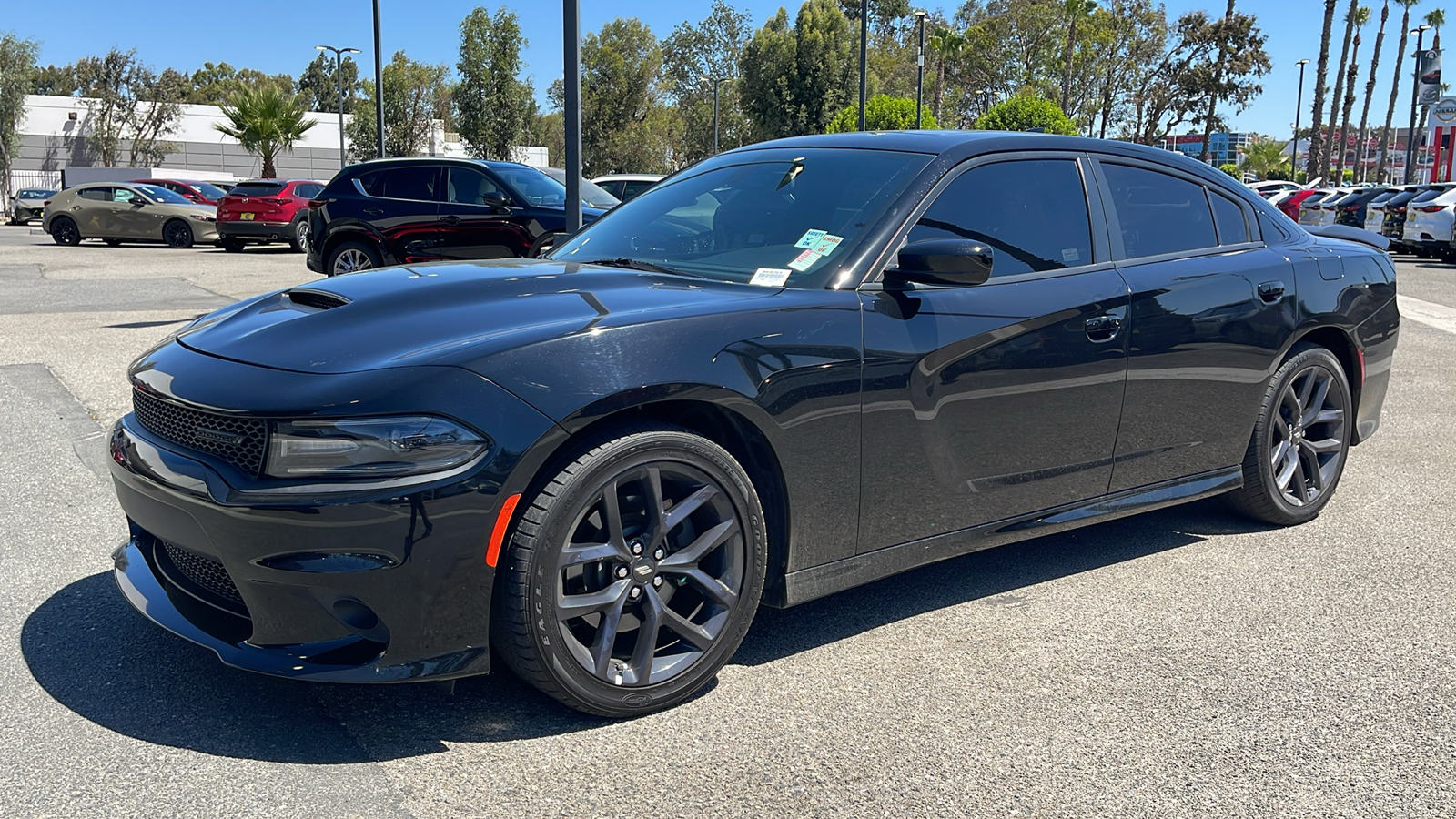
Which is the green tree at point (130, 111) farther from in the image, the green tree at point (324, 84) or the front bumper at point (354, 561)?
the front bumper at point (354, 561)

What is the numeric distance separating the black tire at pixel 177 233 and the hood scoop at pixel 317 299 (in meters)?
25.4

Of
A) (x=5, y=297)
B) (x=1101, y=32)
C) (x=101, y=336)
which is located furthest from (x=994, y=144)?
(x=1101, y=32)

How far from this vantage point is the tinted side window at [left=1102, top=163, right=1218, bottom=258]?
14.3ft

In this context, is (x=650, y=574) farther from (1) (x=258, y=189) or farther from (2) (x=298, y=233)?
(1) (x=258, y=189)

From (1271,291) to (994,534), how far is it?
1.75m

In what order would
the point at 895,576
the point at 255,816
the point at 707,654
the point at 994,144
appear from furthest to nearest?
the point at 895,576, the point at 994,144, the point at 707,654, the point at 255,816

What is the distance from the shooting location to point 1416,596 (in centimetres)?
417

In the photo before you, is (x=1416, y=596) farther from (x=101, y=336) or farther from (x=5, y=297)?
(x=5, y=297)

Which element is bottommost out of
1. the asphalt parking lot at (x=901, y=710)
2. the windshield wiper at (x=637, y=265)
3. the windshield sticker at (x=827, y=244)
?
the asphalt parking lot at (x=901, y=710)

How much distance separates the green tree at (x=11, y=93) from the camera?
49.1 meters

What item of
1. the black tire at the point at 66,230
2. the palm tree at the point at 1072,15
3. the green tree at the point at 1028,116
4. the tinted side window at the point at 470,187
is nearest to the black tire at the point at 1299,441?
the tinted side window at the point at 470,187

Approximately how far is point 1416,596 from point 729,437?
2633 millimetres

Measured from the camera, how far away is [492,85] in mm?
46281

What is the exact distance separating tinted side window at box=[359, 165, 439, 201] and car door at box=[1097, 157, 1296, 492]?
1005cm
